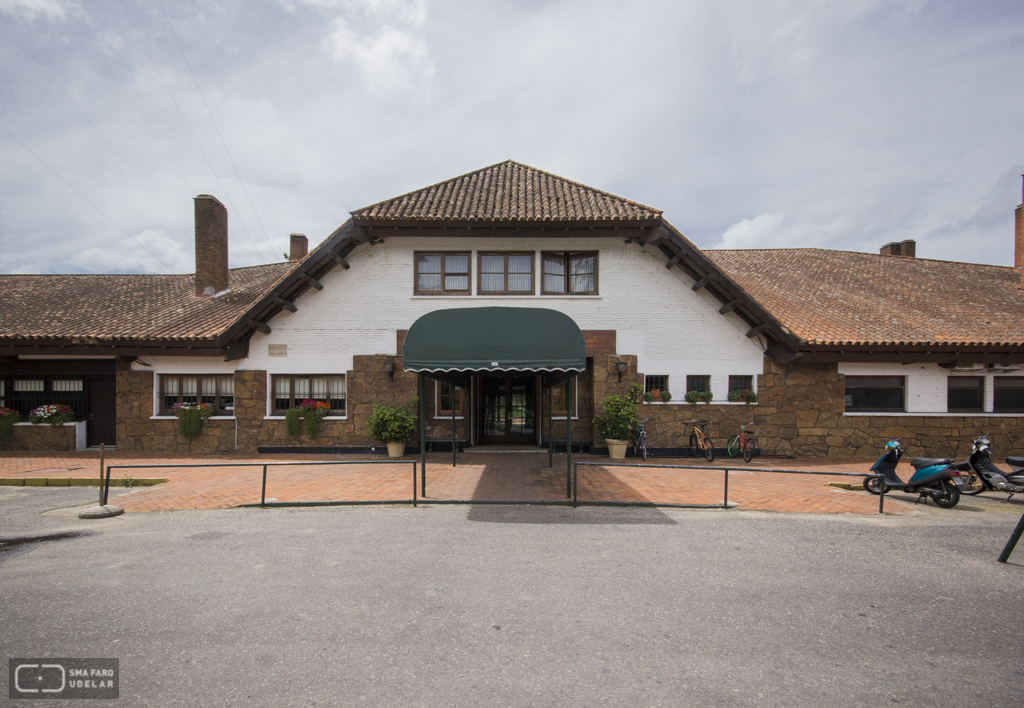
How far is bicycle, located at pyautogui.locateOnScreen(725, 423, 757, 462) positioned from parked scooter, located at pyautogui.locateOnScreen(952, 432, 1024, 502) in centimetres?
436

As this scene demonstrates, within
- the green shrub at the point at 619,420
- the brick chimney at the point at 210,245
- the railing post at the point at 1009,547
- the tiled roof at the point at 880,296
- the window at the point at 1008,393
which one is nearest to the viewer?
the railing post at the point at 1009,547

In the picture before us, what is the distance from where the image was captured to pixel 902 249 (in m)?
22.8

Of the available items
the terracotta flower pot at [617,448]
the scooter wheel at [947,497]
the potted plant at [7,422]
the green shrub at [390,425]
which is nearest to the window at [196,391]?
the potted plant at [7,422]

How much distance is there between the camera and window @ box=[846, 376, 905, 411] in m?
14.0

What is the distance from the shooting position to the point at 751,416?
13.9 m

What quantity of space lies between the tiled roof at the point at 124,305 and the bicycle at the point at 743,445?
46.8 feet

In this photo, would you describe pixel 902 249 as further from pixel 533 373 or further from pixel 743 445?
pixel 533 373

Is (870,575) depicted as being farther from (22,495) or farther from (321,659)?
(22,495)

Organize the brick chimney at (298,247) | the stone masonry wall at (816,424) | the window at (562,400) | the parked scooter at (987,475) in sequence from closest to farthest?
the parked scooter at (987,475) < the stone masonry wall at (816,424) < the window at (562,400) < the brick chimney at (298,247)

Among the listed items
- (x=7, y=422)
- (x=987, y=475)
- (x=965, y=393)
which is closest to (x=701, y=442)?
(x=987, y=475)

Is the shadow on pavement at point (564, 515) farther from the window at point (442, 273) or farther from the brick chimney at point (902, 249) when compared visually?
the brick chimney at point (902, 249)

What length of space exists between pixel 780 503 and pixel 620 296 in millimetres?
7148

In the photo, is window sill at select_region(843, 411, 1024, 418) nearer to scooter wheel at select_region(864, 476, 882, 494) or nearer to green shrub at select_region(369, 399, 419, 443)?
scooter wheel at select_region(864, 476, 882, 494)

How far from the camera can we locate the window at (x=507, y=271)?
1427 centimetres
